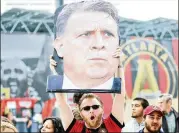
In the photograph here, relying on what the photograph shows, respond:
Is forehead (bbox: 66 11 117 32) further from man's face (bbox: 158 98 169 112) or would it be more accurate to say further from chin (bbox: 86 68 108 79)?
man's face (bbox: 158 98 169 112)

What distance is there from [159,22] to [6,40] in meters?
2.13

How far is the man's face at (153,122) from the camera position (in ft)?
10.9

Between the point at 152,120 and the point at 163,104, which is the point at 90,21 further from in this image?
→ the point at 163,104

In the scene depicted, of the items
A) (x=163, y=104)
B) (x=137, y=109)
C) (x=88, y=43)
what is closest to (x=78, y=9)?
(x=88, y=43)

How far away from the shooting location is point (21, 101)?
6609 millimetres

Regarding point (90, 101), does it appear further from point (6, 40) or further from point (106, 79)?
point (6, 40)

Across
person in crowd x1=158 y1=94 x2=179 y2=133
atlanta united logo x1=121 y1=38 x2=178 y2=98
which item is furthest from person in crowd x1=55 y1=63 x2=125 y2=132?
atlanta united logo x1=121 y1=38 x2=178 y2=98

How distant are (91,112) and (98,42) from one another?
0.45 metres

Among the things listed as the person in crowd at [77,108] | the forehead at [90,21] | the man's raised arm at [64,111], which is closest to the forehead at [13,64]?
the person in crowd at [77,108]

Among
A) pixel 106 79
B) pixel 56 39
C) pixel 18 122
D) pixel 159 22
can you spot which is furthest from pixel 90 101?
pixel 159 22

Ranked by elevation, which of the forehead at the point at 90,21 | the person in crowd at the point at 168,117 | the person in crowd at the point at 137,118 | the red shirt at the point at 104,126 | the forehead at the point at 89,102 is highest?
the forehead at the point at 90,21

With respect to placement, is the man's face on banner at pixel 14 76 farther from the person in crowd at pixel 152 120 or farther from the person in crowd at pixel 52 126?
the person in crowd at pixel 152 120

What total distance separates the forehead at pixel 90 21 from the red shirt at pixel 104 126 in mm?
577

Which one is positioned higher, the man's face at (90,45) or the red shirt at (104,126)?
the man's face at (90,45)
